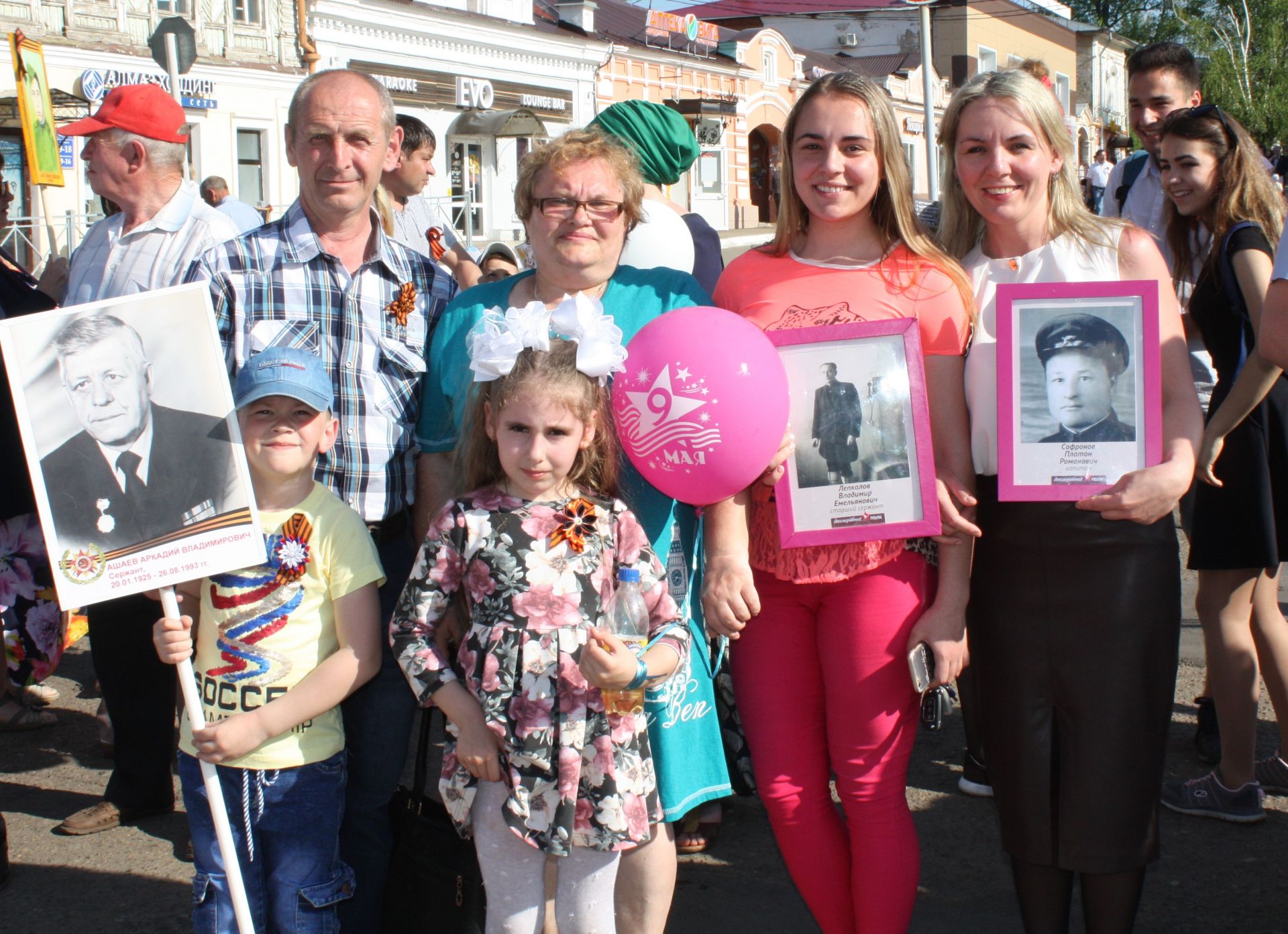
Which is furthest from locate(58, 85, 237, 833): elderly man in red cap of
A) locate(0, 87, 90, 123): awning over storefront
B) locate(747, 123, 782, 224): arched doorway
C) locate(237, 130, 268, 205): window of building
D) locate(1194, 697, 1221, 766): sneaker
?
locate(747, 123, 782, 224): arched doorway

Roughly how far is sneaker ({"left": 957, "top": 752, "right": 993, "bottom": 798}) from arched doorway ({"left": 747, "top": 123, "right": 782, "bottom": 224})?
34059 millimetres

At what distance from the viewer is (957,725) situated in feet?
15.7

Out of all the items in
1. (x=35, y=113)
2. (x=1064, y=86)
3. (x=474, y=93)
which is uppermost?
(x=1064, y=86)

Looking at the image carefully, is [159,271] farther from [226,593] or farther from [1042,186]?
[1042,186]

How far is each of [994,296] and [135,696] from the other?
9.87 ft

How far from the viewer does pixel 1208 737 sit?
4340mm

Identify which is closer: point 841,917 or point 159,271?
point 841,917

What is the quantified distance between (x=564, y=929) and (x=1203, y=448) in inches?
91.4

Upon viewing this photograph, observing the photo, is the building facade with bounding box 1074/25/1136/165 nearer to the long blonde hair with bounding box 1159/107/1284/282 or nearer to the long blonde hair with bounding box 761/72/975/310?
the long blonde hair with bounding box 1159/107/1284/282

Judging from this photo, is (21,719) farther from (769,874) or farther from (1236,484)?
(1236,484)

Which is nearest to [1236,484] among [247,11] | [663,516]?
[663,516]

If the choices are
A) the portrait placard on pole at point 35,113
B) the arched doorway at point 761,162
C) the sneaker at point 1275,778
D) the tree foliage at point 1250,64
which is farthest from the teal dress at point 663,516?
the arched doorway at point 761,162

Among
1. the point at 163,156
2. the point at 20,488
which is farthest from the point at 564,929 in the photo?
the point at 163,156

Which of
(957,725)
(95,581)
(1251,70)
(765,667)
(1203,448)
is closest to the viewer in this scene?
(95,581)
